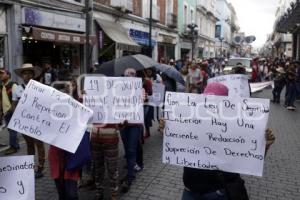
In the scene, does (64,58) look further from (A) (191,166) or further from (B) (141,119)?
(A) (191,166)

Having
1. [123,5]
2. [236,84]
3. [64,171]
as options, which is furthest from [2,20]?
[64,171]

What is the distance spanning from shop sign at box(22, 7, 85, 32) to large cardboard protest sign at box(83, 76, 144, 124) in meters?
9.55

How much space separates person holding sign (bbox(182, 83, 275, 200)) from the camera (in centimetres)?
320

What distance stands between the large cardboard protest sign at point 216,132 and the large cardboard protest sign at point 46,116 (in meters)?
1.00

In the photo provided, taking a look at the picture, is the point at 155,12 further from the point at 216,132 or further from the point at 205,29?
the point at 216,132

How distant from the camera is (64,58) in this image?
17.4 metres

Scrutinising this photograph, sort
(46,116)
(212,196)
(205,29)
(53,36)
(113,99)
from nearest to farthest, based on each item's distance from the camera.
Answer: (212,196), (46,116), (113,99), (53,36), (205,29)

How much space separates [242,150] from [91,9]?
16.2 metres

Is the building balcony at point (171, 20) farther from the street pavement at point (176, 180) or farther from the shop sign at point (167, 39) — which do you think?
the street pavement at point (176, 180)

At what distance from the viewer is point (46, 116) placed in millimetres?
4156

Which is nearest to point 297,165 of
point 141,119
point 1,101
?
point 141,119

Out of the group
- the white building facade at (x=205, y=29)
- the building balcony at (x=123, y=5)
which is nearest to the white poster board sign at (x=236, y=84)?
the building balcony at (x=123, y=5)

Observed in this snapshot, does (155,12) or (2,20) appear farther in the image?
(155,12)

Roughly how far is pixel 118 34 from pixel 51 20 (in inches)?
221
